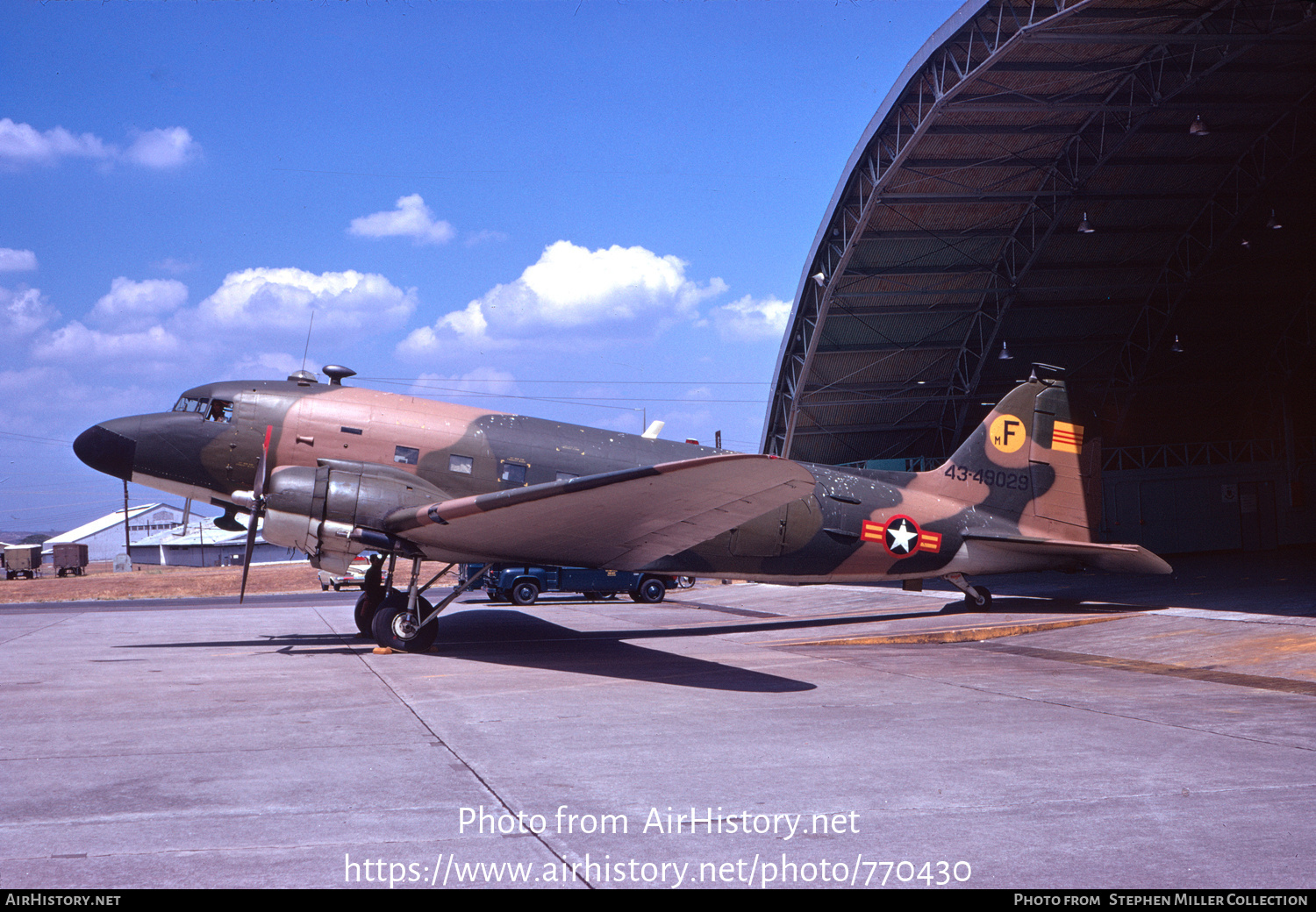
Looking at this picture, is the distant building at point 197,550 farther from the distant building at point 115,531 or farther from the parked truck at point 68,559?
the parked truck at point 68,559

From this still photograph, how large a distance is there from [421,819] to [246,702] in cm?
519

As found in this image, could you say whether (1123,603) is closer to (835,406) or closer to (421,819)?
(421,819)

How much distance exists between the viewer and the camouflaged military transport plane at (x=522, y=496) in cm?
1143

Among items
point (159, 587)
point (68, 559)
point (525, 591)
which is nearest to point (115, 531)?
point (68, 559)

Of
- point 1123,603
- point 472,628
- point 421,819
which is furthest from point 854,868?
point 1123,603

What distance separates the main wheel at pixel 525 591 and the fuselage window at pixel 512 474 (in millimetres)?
13385

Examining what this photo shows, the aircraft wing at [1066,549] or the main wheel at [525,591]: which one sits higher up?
the aircraft wing at [1066,549]

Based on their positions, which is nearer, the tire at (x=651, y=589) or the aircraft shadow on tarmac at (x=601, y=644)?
the aircraft shadow on tarmac at (x=601, y=644)

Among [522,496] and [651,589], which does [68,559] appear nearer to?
[651,589]

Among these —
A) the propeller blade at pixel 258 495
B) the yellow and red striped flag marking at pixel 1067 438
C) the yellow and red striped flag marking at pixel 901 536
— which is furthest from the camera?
the yellow and red striped flag marking at pixel 1067 438

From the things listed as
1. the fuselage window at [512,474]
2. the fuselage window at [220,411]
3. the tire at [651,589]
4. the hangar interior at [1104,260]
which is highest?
the hangar interior at [1104,260]

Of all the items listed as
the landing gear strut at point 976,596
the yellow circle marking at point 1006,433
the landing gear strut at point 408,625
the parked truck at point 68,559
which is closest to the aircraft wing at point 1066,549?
the landing gear strut at point 976,596

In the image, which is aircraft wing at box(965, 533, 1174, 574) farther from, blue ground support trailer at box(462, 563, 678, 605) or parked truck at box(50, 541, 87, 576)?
parked truck at box(50, 541, 87, 576)

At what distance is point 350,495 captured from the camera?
1330 centimetres
